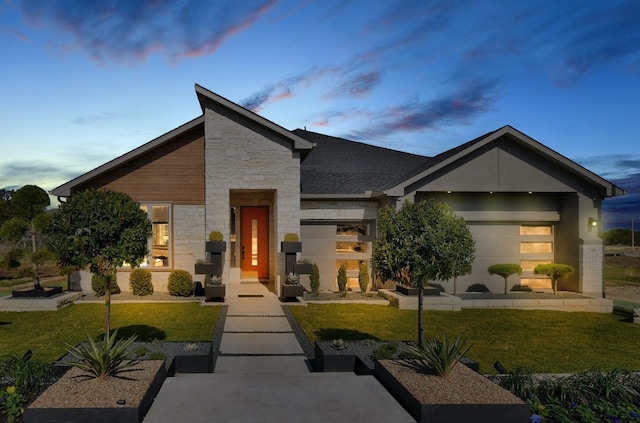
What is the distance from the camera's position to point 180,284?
1599 cm

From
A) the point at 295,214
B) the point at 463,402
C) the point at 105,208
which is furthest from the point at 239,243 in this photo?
the point at 463,402

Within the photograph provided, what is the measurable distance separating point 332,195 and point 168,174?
20.1 feet

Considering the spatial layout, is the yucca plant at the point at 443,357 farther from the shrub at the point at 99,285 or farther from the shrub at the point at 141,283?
the shrub at the point at 99,285

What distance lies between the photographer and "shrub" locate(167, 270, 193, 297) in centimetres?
1599

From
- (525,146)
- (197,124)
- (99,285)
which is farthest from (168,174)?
(525,146)

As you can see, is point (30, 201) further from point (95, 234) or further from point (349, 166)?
point (349, 166)

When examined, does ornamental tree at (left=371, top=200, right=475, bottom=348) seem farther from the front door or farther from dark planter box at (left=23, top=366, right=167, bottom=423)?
the front door

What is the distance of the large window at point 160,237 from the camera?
17.0 metres

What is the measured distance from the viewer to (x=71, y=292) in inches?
616

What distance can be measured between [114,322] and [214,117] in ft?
25.6

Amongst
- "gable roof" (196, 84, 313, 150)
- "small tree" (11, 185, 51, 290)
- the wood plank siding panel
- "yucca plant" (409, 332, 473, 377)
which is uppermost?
"gable roof" (196, 84, 313, 150)

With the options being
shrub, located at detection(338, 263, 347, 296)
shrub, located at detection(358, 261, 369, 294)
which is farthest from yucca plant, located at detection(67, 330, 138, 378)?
shrub, located at detection(358, 261, 369, 294)

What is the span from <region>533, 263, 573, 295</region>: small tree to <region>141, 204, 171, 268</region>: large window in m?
13.5

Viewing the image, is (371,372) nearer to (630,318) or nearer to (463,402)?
(463,402)
